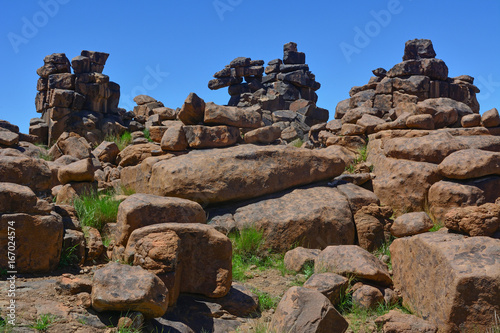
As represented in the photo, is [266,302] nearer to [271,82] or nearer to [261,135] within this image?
[261,135]

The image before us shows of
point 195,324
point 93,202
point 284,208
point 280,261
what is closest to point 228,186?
point 284,208

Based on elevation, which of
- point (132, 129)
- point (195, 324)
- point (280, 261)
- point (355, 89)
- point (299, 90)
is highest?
point (299, 90)

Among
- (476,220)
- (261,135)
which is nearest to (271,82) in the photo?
(261,135)

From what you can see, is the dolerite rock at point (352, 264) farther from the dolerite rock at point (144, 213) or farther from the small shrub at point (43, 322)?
the small shrub at point (43, 322)

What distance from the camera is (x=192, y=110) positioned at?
9.00 m

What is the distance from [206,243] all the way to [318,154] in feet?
13.1

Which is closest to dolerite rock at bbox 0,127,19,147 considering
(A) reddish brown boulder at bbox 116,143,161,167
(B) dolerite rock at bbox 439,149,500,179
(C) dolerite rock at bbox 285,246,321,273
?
(A) reddish brown boulder at bbox 116,143,161,167

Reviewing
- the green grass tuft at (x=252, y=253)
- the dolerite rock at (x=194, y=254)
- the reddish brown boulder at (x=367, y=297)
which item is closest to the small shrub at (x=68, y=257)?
the dolerite rock at (x=194, y=254)

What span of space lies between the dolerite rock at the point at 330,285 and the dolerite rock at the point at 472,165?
3.30 meters

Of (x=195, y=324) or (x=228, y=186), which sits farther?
(x=228, y=186)

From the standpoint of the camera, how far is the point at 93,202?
271 inches

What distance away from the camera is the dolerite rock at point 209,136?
8.63 meters

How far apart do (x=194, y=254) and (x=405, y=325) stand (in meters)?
2.10

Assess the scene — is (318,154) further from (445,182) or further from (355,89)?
(355,89)
